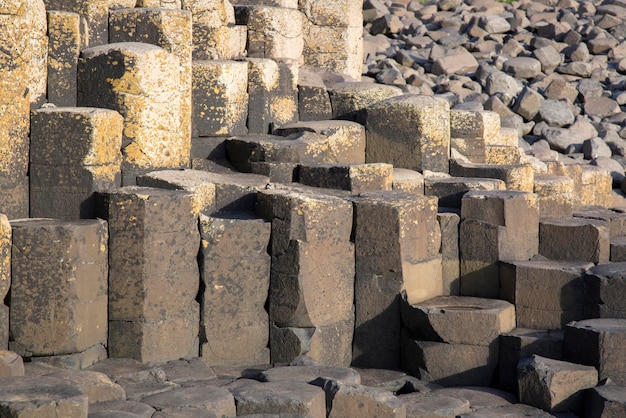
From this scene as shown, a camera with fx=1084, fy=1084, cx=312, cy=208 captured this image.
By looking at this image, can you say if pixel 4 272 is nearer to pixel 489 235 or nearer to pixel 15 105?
pixel 15 105

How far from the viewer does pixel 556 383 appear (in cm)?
888

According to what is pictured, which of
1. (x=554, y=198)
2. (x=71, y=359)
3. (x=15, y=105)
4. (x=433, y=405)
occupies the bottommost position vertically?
(x=433, y=405)

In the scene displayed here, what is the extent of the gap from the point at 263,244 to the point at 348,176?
1.19 metres

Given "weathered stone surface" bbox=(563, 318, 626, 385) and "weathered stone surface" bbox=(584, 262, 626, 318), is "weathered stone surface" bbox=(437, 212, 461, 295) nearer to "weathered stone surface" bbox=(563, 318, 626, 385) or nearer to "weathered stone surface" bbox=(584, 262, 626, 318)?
"weathered stone surface" bbox=(584, 262, 626, 318)

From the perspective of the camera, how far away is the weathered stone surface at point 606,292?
9.68 metres

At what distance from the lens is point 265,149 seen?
425 inches

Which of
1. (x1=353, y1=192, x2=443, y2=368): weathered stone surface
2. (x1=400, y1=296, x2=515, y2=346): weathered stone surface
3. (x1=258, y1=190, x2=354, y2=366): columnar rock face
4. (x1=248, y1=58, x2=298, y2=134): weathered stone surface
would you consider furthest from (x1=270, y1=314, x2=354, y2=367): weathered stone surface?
(x1=248, y1=58, x2=298, y2=134): weathered stone surface

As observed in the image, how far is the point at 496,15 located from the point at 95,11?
1224 cm

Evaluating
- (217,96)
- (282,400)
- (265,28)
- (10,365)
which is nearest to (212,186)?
(217,96)

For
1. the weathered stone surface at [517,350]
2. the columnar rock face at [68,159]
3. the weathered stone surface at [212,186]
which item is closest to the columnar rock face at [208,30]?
the weathered stone surface at [212,186]

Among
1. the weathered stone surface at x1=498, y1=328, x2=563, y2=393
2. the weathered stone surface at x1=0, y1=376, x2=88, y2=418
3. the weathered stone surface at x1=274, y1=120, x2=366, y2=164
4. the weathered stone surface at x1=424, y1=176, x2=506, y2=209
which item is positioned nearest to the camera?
the weathered stone surface at x1=0, y1=376, x2=88, y2=418

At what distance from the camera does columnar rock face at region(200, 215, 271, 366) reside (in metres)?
9.57

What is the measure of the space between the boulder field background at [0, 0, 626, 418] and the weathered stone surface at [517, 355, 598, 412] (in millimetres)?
18

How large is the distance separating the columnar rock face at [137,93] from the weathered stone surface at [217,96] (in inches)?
29.1
